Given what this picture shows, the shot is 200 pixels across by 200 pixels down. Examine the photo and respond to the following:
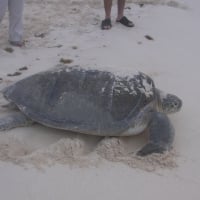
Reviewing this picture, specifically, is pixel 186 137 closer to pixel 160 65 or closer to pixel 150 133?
pixel 150 133

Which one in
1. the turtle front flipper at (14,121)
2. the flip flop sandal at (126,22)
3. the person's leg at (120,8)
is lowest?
the flip flop sandal at (126,22)

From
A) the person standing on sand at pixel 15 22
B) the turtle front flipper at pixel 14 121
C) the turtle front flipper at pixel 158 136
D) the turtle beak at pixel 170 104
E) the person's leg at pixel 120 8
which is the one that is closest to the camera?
the turtle front flipper at pixel 158 136

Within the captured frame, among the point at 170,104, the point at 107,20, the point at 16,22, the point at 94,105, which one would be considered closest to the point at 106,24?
the point at 107,20

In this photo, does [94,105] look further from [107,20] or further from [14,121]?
[107,20]

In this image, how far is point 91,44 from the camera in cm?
356

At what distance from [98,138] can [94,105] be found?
19cm

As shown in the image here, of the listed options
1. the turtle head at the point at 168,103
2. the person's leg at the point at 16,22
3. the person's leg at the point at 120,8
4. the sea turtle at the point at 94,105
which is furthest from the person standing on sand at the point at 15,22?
the turtle head at the point at 168,103

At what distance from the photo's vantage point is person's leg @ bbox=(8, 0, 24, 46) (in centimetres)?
351

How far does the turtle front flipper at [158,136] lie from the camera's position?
2.10 m

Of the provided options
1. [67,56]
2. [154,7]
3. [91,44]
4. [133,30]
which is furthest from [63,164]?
[154,7]

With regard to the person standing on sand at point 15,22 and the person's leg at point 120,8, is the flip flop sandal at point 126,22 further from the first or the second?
the person standing on sand at point 15,22

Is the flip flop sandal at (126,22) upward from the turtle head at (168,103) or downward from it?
downward

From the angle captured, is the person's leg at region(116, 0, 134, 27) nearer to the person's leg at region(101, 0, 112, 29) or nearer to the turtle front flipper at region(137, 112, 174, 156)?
the person's leg at region(101, 0, 112, 29)

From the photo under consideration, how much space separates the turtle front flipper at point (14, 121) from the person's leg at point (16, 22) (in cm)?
132
